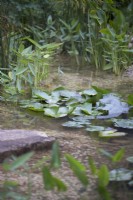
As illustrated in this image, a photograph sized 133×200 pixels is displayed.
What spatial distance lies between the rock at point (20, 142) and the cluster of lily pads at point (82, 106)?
388mm

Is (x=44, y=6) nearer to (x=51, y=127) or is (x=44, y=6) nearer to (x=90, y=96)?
(x=90, y=96)

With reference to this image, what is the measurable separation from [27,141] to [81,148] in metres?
0.27

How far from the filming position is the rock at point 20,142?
2416mm

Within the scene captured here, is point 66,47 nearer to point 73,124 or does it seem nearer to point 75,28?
point 75,28

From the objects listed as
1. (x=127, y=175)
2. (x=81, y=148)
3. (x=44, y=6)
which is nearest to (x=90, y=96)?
(x=81, y=148)

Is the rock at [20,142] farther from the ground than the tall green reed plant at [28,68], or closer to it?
closer to it

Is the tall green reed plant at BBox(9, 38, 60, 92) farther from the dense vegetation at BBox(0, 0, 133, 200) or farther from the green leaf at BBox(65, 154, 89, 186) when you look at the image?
the green leaf at BBox(65, 154, 89, 186)

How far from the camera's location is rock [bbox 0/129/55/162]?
7.93 ft

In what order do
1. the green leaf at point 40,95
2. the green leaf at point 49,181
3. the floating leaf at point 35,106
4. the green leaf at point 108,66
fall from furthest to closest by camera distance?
the green leaf at point 108,66 < the green leaf at point 40,95 < the floating leaf at point 35,106 < the green leaf at point 49,181

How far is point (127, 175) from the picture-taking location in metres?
2.06

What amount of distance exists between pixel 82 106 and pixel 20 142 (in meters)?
0.83

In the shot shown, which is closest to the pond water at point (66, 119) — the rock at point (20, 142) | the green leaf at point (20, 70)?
the rock at point (20, 142)

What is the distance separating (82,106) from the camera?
324 cm

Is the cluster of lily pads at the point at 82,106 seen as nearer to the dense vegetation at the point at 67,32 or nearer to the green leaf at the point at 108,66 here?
the dense vegetation at the point at 67,32
